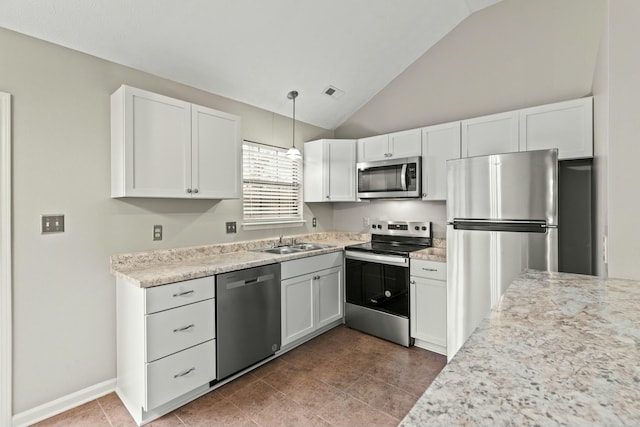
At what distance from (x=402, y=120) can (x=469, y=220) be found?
1.66 m

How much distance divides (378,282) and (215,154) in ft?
6.49

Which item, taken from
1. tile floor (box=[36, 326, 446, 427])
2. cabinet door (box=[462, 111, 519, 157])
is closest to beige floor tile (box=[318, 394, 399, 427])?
tile floor (box=[36, 326, 446, 427])

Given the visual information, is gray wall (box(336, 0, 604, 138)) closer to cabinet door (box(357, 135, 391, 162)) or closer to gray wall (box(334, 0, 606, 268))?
gray wall (box(334, 0, 606, 268))

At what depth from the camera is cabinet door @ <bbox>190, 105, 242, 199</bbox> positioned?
263 centimetres

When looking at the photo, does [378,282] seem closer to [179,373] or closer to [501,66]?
[179,373]

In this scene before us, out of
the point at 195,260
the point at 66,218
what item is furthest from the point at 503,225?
the point at 66,218

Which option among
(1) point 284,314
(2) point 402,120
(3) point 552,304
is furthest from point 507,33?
(1) point 284,314

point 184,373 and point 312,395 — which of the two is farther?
point 312,395

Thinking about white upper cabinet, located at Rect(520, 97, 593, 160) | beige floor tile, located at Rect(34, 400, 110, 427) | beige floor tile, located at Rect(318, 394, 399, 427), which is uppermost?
white upper cabinet, located at Rect(520, 97, 593, 160)

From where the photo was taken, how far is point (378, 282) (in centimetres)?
328

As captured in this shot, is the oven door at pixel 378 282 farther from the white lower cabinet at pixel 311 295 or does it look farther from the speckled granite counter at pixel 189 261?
the speckled granite counter at pixel 189 261

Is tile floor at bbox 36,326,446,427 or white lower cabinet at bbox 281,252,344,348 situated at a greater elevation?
white lower cabinet at bbox 281,252,344,348

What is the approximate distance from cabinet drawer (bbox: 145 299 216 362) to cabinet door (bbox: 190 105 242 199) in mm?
916

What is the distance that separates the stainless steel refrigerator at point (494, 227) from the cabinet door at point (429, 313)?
147mm
